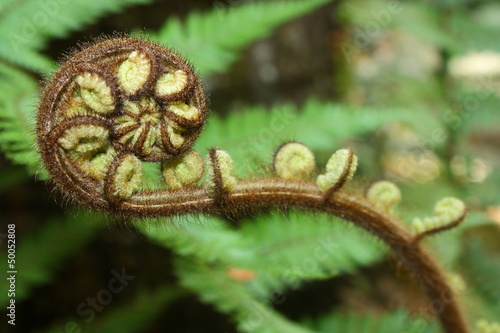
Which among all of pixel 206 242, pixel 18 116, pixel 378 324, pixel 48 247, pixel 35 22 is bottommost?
pixel 378 324

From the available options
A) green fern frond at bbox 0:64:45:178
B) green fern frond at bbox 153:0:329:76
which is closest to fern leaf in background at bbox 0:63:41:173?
green fern frond at bbox 0:64:45:178

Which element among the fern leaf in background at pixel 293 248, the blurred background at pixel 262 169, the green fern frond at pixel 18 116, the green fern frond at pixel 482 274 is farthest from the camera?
the green fern frond at pixel 482 274

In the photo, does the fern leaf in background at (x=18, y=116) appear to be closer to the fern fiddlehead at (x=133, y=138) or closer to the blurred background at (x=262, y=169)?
the blurred background at (x=262, y=169)

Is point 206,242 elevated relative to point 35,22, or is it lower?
lower

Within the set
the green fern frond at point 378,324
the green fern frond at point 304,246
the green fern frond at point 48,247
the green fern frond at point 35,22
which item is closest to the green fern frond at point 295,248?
the green fern frond at point 304,246

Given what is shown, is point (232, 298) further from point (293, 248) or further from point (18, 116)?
point (18, 116)

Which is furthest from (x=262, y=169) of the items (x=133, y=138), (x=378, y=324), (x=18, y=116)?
(x=378, y=324)
